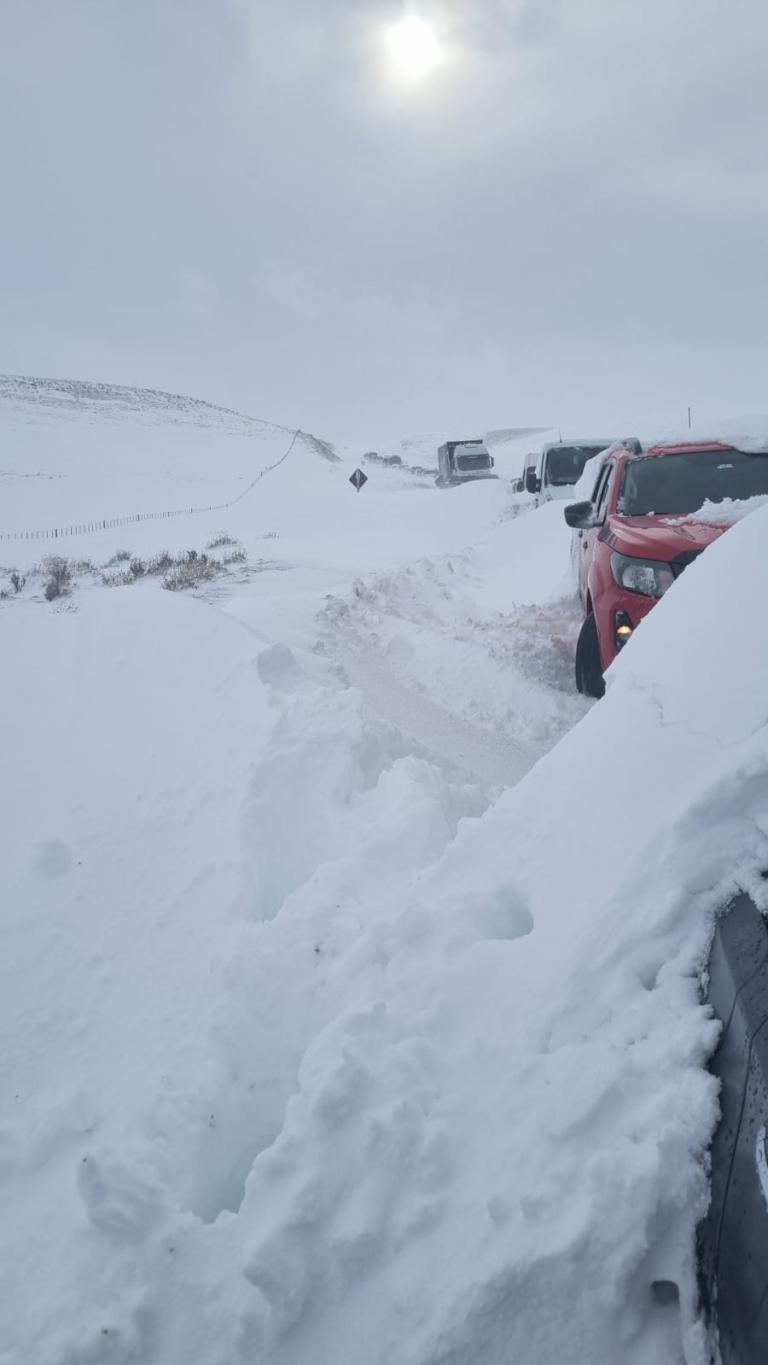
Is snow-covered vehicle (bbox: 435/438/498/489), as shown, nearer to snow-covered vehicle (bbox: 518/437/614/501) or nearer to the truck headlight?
snow-covered vehicle (bbox: 518/437/614/501)

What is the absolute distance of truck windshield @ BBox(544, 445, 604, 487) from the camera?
18.4m

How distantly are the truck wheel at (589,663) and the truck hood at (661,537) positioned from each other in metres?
0.73

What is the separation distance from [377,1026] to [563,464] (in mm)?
18122

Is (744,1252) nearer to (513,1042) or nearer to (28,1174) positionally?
(513,1042)

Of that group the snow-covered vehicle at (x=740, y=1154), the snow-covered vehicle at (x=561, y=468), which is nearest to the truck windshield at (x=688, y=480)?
the snow-covered vehicle at (x=740, y=1154)

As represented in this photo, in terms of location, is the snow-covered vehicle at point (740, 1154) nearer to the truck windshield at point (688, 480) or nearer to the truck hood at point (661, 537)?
the truck hood at point (661, 537)

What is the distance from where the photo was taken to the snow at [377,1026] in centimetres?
151

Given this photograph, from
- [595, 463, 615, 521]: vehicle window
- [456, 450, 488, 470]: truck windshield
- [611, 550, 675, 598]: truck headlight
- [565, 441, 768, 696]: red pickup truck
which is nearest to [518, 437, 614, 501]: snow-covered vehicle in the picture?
[595, 463, 615, 521]: vehicle window

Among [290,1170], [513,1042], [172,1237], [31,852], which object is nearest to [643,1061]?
[513,1042]

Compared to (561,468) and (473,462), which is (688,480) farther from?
(473,462)

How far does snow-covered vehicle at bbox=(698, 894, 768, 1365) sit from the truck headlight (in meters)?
3.39

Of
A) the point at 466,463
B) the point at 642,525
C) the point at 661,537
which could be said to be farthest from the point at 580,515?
the point at 466,463

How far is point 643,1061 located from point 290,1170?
87 centimetres

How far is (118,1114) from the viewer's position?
2350mm
